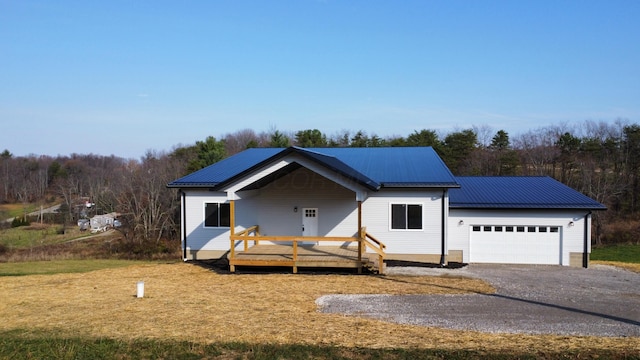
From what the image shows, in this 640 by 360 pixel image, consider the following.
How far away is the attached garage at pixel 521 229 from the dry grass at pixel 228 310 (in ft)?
14.9

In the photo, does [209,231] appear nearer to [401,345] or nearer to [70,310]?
[70,310]

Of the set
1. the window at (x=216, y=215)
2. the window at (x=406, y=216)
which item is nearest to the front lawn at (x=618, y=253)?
the window at (x=406, y=216)

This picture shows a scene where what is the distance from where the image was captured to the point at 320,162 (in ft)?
48.3

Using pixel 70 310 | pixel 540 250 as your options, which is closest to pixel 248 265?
pixel 70 310

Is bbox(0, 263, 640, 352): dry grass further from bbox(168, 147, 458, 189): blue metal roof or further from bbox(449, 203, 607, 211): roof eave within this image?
bbox(449, 203, 607, 211): roof eave

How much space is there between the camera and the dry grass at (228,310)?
802 cm

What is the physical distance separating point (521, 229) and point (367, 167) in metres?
6.80

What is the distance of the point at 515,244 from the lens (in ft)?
60.3

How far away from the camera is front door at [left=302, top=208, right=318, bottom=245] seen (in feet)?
59.6

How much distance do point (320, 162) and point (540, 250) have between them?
10.2 metres

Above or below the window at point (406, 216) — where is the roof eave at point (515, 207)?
above

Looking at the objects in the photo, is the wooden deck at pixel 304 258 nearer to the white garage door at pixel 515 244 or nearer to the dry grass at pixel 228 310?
the dry grass at pixel 228 310

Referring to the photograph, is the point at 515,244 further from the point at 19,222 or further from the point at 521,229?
the point at 19,222

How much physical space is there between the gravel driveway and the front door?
640 cm
